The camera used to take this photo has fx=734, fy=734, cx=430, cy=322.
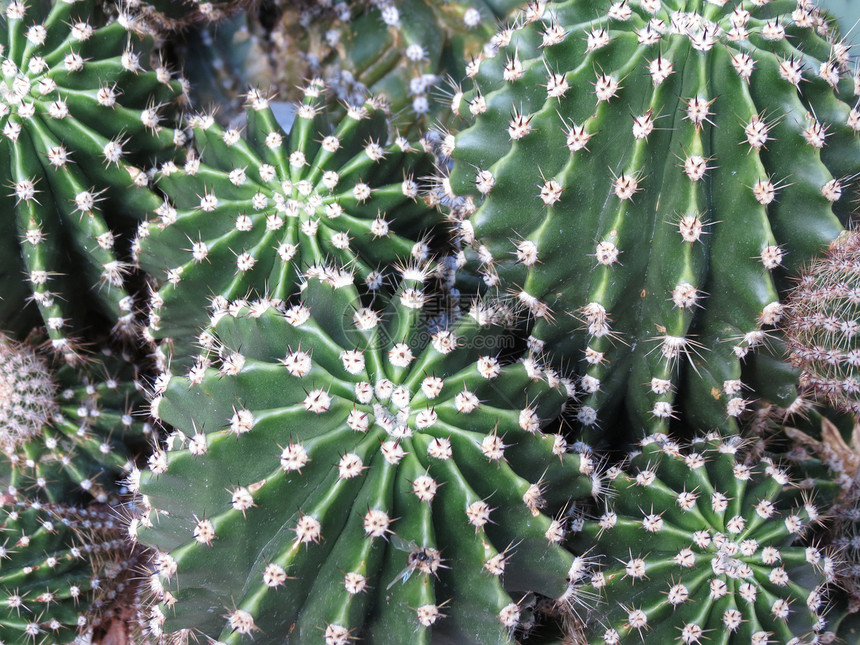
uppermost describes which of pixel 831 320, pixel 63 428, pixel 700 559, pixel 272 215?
pixel 272 215

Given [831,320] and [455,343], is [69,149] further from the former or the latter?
[831,320]

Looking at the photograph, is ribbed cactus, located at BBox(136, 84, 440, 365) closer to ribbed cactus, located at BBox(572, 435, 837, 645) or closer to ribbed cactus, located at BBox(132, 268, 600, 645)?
ribbed cactus, located at BBox(132, 268, 600, 645)

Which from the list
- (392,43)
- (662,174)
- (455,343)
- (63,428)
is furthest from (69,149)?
(662,174)

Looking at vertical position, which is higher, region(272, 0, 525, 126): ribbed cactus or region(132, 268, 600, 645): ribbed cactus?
region(272, 0, 525, 126): ribbed cactus

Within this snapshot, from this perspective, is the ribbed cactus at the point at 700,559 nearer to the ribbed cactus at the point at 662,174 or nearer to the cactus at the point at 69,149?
the ribbed cactus at the point at 662,174

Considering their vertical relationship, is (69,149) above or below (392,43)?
below

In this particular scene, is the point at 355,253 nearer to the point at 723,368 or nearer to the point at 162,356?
the point at 162,356

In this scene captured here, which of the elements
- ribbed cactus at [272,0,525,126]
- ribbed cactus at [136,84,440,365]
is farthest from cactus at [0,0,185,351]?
ribbed cactus at [272,0,525,126]

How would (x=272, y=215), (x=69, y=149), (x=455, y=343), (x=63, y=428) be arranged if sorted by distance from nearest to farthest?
(x=455, y=343), (x=272, y=215), (x=69, y=149), (x=63, y=428)
